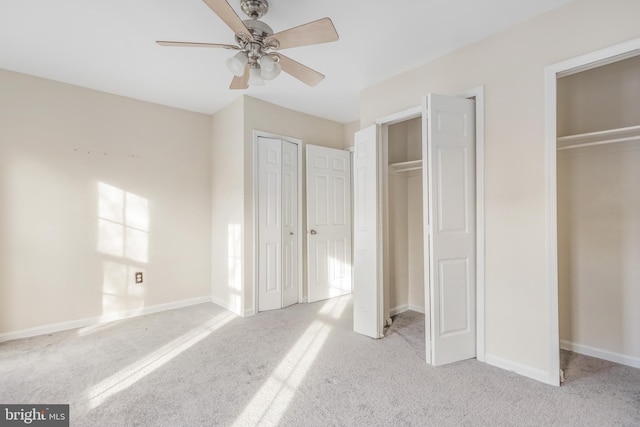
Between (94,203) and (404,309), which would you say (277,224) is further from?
(94,203)

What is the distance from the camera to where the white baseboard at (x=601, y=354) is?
238 cm

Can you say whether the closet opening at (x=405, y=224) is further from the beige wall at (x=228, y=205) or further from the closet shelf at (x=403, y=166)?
the beige wall at (x=228, y=205)

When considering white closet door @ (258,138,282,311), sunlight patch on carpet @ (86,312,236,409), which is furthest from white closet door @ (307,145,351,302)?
sunlight patch on carpet @ (86,312,236,409)

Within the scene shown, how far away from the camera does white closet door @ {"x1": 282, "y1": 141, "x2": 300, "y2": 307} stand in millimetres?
4059

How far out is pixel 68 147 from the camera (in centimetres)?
329

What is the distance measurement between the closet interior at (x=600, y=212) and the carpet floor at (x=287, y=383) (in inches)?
10.6

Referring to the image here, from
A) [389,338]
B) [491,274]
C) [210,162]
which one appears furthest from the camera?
[210,162]

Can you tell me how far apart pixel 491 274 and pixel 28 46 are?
171 inches

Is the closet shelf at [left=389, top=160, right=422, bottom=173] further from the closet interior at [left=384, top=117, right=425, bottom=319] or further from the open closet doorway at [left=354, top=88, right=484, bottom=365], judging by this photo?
the open closet doorway at [left=354, top=88, right=484, bottom=365]

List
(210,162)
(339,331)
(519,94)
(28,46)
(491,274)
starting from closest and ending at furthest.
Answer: (519,94) → (491,274) → (28,46) → (339,331) → (210,162)

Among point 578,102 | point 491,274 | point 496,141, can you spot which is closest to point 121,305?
point 491,274

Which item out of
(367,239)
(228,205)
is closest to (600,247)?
(367,239)

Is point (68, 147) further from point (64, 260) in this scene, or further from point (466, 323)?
point (466, 323)

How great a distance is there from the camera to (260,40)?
1956 millimetres
